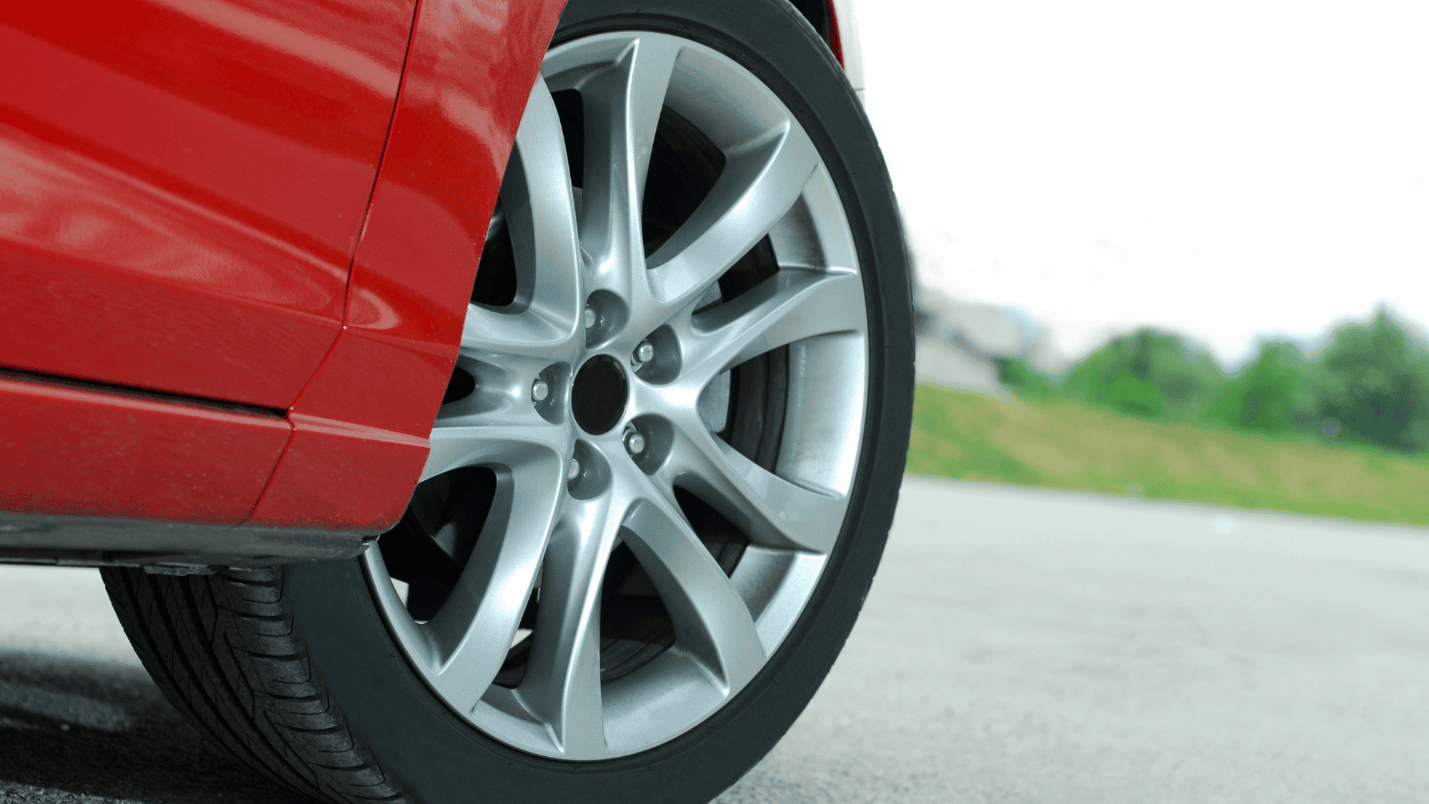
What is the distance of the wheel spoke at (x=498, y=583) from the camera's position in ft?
4.46

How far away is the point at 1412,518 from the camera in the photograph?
1734 centimetres

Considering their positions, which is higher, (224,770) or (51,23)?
(51,23)

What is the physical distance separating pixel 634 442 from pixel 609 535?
15cm

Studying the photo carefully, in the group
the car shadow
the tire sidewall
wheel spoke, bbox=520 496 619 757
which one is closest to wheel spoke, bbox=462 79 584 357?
the tire sidewall

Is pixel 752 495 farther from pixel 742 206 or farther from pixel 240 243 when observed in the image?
pixel 240 243

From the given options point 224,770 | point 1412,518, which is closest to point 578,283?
point 224,770

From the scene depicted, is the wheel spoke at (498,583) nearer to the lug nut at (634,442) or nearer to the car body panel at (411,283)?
the lug nut at (634,442)

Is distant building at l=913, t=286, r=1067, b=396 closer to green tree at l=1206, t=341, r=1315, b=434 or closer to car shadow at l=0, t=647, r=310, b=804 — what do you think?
green tree at l=1206, t=341, r=1315, b=434

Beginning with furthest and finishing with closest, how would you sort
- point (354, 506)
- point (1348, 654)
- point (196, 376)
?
point (1348, 654), point (354, 506), point (196, 376)

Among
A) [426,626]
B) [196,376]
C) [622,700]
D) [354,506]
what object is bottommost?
[622,700]

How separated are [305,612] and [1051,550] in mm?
6464

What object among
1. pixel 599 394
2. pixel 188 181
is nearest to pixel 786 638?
pixel 599 394

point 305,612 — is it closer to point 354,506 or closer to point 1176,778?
point 354,506

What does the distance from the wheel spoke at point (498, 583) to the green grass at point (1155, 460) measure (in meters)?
15.2
